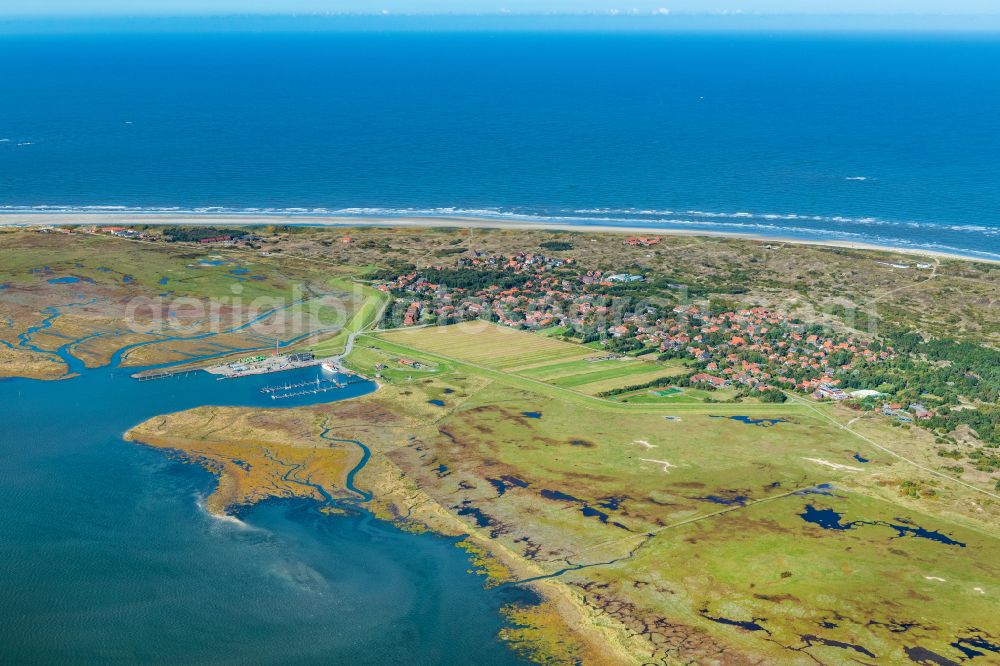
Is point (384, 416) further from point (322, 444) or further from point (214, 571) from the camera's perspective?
point (214, 571)

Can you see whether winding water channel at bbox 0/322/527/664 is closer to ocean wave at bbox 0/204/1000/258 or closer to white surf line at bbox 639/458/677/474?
white surf line at bbox 639/458/677/474

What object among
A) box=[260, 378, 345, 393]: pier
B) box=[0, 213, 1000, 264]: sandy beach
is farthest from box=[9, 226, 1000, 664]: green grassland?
box=[0, 213, 1000, 264]: sandy beach

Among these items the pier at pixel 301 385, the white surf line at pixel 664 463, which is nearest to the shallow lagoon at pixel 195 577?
the pier at pixel 301 385

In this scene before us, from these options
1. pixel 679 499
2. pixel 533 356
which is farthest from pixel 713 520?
pixel 533 356

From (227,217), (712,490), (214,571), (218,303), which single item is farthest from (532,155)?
(214,571)

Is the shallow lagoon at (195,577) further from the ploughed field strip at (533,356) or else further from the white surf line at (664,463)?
the ploughed field strip at (533,356)

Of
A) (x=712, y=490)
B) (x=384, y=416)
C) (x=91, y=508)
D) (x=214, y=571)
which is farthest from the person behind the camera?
(x=384, y=416)
